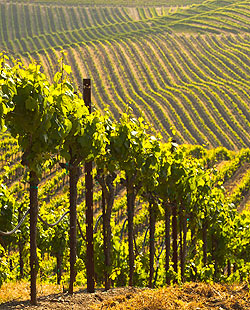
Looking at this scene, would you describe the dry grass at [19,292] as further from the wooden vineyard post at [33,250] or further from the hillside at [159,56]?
the hillside at [159,56]

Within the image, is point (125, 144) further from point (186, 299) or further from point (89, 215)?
point (186, 299)

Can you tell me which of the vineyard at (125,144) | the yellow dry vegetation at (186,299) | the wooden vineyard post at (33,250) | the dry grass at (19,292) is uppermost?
the vineyard at (125,144)

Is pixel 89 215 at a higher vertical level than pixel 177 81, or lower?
lower

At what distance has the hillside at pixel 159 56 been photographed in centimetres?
5644

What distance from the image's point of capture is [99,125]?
28.7 feet

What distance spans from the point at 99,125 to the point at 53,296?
3.24m

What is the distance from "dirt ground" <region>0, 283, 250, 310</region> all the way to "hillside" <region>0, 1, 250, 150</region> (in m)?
34.2

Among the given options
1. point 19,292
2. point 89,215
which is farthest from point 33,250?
point 19,292

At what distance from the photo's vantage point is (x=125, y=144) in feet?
32.0

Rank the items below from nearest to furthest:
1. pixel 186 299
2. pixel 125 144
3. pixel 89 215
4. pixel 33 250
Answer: pixel 33 250 < pixel 186 299 < pixel 89 215 < pixel 125 144

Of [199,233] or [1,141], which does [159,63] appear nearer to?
[1,141]

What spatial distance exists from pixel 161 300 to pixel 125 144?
321 cm

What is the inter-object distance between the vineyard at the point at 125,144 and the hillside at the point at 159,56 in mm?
278

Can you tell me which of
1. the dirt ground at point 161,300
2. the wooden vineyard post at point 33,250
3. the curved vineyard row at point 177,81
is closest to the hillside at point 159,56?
the curved vineyard row at point 177,81
